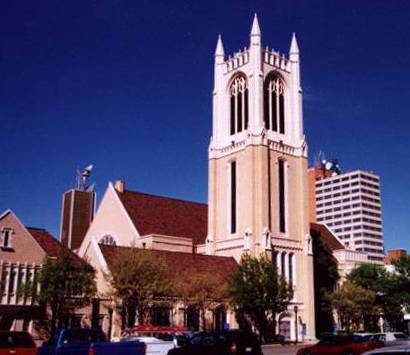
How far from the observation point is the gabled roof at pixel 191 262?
5667 centimetres

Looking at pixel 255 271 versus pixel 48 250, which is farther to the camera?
pixel 255 271

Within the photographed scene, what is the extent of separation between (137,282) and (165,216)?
2294 centimetres

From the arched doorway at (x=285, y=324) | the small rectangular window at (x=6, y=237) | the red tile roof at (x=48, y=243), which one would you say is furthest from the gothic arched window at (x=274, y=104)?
the small rectangular window at (x=6, y=237)

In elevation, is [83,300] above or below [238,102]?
below

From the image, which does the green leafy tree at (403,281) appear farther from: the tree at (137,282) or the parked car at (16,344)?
the parked car at (16,344)

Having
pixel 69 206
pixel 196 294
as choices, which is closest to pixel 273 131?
pixel 196 294

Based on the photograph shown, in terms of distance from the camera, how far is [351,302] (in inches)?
2677

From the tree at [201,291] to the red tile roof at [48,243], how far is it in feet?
32.0

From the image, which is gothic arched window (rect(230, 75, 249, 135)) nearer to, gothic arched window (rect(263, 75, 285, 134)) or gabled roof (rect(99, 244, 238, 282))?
gothic arched window (rect(263, 75, 285, 134))

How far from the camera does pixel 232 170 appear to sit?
228 feet

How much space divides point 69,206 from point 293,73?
44.8 m

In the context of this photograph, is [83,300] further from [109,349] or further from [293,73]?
[293,73]

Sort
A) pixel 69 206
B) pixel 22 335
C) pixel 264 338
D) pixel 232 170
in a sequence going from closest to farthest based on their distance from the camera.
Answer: pixel 22 335, pixel 264 338, pixel 232 170, pixel 69 206

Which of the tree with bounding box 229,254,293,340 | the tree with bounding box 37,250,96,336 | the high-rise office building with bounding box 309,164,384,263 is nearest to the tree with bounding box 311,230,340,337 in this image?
the tree with bounding box 229,254,293,340
